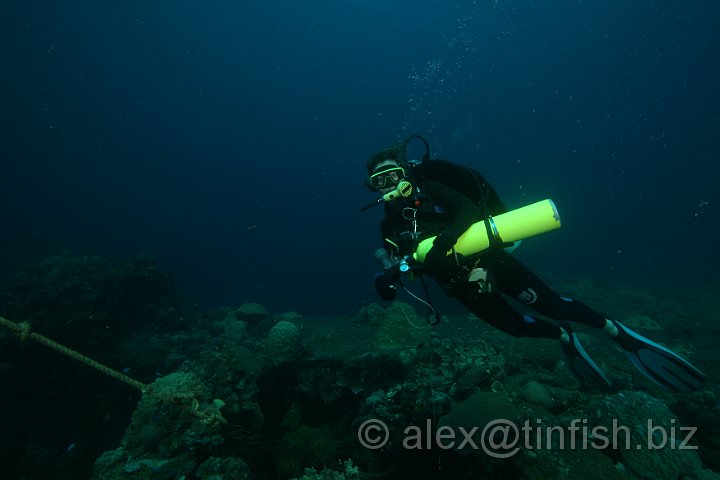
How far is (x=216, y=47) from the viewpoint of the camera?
77188 millimetres

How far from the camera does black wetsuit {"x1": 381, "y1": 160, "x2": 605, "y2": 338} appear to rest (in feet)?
12.1

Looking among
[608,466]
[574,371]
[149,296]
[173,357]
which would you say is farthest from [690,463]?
[149,296]

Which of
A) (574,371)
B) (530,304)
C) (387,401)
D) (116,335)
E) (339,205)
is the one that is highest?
(339,205)

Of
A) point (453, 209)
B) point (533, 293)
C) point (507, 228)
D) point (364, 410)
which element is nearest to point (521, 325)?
point (533, 293)

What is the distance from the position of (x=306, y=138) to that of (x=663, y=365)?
111202mm

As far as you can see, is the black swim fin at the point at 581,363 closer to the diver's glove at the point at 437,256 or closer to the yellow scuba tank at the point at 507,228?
the yellow scuba tank at the point at 507,228

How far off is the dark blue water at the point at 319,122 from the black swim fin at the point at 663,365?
36216 mm

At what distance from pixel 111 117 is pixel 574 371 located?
12104cm

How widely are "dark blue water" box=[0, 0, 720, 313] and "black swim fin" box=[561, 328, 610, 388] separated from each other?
1399 inches

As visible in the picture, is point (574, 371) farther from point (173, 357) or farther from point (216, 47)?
point (216, 47)

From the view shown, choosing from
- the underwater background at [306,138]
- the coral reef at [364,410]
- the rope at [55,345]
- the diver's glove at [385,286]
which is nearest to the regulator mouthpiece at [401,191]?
the diver's glove at [385,286]

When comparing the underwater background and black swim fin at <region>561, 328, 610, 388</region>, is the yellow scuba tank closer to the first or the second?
black swim fin at <region>561, 328, 610, 388</region>

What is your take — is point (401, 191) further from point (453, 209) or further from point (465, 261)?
point (465, 261)

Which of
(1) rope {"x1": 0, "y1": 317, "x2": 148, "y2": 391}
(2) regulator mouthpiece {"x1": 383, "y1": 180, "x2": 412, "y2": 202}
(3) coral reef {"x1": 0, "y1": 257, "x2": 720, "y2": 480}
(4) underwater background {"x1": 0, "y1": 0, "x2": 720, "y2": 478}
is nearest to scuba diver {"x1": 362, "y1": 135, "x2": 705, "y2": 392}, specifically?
(2) regulator mouthpiece {"x1": 383, "y1": 180, "x2": 412, "y2": 202}
